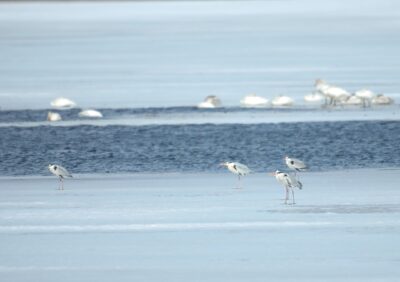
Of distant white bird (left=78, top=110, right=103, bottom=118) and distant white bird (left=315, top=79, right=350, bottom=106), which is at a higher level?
distant white bird (left=315, top=79, right=350, bottom=106)

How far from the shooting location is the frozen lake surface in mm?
8812

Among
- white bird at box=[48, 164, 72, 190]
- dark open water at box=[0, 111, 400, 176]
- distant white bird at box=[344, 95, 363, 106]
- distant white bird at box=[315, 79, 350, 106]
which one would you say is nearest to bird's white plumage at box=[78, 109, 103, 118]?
dark open water at box=[0, 111, 400, 176]

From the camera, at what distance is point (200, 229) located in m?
10.3

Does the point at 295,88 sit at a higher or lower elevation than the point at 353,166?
higher

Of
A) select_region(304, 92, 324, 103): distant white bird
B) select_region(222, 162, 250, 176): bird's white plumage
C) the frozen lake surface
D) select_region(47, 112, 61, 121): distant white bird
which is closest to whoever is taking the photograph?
the frozen lake surface

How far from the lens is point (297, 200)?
37.8 ft

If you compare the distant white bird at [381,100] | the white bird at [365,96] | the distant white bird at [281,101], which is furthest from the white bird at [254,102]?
the distant white bird at [381,100]

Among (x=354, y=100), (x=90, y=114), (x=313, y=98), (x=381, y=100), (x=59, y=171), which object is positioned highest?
(x=313, y=98)

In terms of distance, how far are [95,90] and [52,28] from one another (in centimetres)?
3601

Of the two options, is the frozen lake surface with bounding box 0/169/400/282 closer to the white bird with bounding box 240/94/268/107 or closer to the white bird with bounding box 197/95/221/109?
the white bird with bounding box 197/95/221/109

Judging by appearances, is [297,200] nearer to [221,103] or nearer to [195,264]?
[195,264]

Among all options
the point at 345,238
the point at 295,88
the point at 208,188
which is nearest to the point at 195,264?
the point at 345,238

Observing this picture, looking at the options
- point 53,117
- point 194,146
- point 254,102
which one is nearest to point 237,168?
point 194,146

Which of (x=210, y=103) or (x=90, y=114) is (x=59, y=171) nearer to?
(x=90, y=114)
